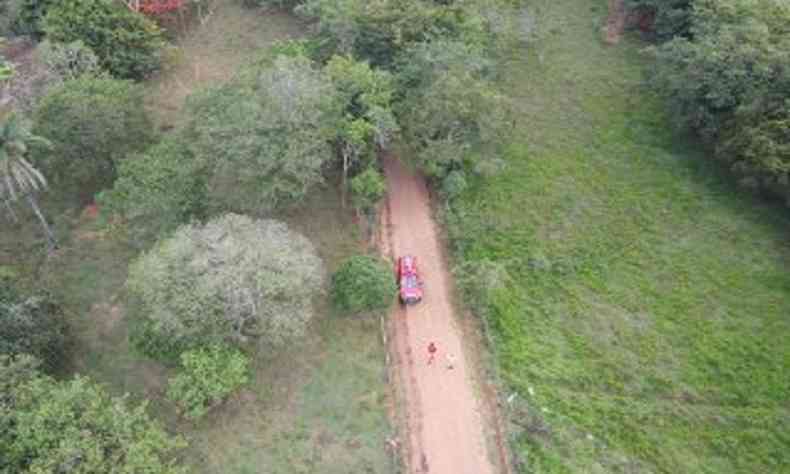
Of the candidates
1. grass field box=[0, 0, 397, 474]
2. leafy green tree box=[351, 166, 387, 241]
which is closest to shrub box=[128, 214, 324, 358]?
grass field box=[0, 0, 397, 474]

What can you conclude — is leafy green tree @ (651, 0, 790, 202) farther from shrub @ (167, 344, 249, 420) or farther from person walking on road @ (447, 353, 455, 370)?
shrub @ (167, 344, 249, 420)

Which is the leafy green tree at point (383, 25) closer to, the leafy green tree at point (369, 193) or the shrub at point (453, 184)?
the leafy green tree at point (369, 193)

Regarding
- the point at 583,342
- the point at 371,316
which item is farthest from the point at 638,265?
the point at 371,316

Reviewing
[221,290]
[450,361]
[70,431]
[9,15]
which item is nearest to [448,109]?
[450,361]

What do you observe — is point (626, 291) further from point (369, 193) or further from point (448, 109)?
point (369, 193)

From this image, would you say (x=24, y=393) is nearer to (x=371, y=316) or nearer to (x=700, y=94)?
(x=371, y=316)

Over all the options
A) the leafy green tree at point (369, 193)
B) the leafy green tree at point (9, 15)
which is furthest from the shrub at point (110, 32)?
the leafy green tree at point (369, 193)
